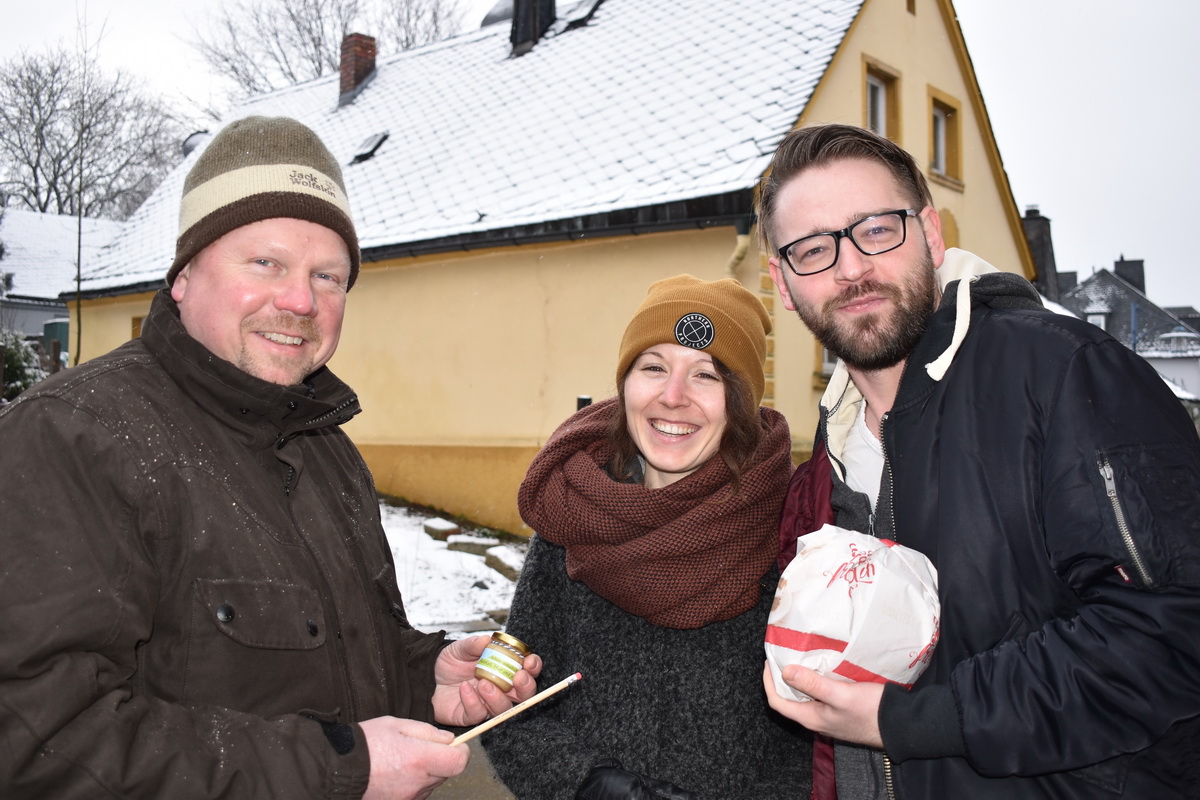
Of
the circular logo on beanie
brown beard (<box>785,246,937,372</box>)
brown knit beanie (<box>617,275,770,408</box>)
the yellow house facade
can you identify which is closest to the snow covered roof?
the yellow house facade

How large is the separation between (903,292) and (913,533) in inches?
22.5

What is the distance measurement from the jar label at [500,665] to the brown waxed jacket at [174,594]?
0.75ft

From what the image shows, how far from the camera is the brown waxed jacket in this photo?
1.42 m

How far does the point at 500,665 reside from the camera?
212 centimetres

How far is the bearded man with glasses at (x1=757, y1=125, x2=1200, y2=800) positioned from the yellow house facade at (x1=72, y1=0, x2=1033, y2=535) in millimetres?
6394

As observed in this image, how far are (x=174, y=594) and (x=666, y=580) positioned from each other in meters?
1.17

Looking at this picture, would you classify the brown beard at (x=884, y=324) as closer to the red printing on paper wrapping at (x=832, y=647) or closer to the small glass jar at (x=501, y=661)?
the red printing on paper wrapping at (x=832, y=647)

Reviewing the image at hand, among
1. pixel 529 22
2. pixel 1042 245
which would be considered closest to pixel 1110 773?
pixel 529 22

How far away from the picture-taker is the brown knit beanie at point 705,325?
252cm

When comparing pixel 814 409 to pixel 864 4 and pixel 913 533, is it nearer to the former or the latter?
pixel 864 4

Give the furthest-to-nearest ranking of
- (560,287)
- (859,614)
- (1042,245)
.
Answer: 1. (1042,245)
2. (560,287)
3. (859,614)

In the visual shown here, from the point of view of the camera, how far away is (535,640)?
8.20 ft

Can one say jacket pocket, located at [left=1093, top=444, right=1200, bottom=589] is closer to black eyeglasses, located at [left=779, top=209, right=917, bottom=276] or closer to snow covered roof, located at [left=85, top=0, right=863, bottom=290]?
black eyeglasses, located at [left=779, top=209, right=917, bottom=276]

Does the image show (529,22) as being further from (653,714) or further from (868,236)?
(653,714)
